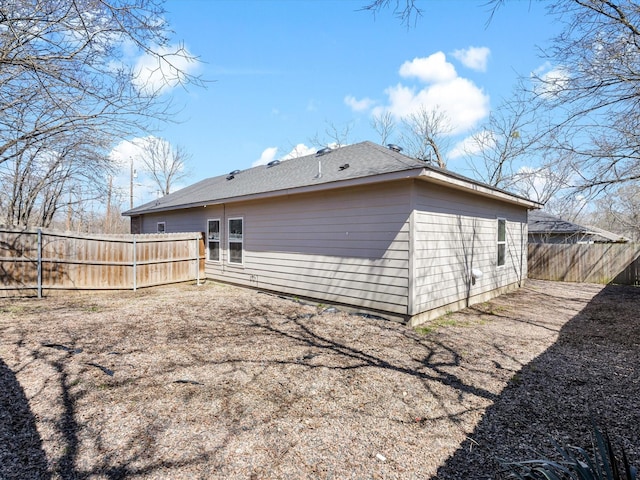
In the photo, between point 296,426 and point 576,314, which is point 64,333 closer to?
point 296,426

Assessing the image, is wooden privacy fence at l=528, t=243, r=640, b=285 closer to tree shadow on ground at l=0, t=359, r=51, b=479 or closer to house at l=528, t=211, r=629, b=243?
house at l=528, t=211, r=629, b=243

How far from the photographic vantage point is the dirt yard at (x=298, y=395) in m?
2.38

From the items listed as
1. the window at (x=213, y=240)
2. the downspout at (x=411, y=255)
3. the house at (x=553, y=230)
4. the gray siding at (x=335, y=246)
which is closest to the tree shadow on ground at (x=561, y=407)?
the downspout at (x=411, y=255)

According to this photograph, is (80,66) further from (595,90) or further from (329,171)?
(595,90)

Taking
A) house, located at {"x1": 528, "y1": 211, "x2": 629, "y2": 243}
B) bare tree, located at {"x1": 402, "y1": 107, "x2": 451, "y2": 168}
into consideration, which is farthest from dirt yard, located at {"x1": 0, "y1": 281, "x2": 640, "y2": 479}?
bare tree, located at {"x1": 402, "y1": 107, "x2": 451, "y2": 168}

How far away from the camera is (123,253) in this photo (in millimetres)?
9344

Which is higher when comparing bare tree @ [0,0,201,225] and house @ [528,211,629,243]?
bare tree @ [0,0,201,225]

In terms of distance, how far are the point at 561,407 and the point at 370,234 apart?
12.9 ft

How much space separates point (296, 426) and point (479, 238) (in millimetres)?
6995

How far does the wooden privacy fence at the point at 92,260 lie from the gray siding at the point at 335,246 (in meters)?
2.37

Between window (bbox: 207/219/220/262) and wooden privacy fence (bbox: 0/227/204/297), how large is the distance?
0.95 feet

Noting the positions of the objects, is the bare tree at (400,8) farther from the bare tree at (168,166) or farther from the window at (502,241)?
the bare tree at (168,166)

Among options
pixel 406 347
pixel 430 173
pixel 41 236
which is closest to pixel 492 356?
pixel 406 347

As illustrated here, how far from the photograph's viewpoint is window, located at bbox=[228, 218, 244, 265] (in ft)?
31.3
